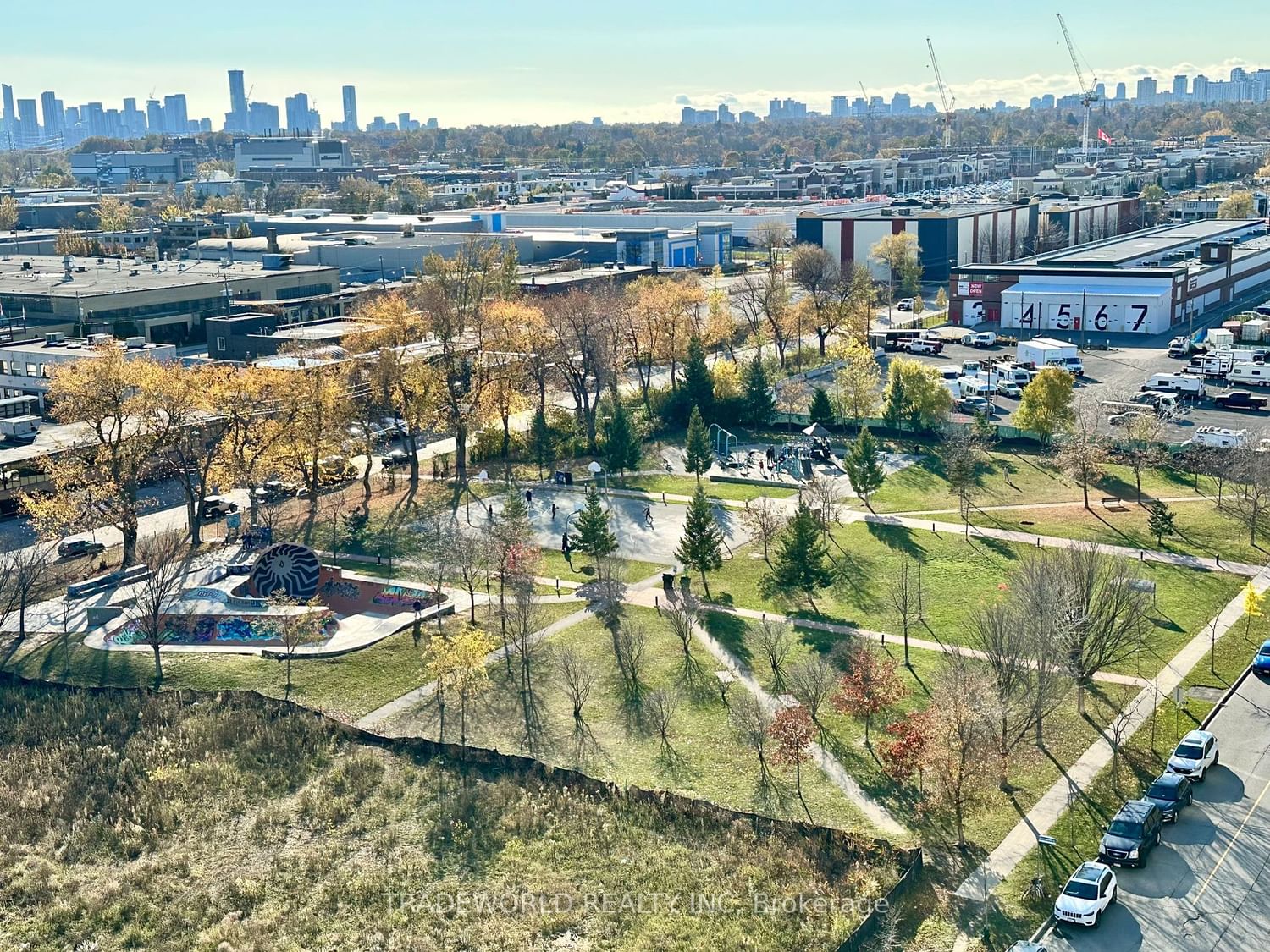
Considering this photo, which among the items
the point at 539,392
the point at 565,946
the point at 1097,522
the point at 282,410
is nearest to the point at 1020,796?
the point at 565,946

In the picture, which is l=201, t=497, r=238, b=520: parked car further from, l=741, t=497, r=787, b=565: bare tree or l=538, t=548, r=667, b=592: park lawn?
l=741, t=497, r=787, b=565: bare tree

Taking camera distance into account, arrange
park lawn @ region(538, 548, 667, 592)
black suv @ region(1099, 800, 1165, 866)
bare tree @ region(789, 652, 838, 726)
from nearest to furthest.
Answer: black suv @ region(1099, 800, 1165, 866)
bare tree @ region(789, 652, 838, 726)
park lawn @ region(538, 548, 667, 592)

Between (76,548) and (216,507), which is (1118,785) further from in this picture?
(216,507)

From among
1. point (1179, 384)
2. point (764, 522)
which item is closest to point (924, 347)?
point (1179, 384)

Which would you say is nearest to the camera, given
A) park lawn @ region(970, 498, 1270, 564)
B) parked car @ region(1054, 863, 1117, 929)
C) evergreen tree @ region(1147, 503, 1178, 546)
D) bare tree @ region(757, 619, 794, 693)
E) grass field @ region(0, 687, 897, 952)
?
parked car @ region(1054, 863, 1117, 929)

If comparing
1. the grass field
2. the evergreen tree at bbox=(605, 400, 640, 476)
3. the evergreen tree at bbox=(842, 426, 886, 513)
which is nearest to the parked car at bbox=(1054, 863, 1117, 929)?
the grass field

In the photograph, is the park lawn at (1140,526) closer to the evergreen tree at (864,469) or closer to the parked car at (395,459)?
the evergreen tree at (864,469)

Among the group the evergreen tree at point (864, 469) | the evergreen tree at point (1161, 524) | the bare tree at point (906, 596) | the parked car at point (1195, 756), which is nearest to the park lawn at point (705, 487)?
the evergreen tree at point (864, 469)
